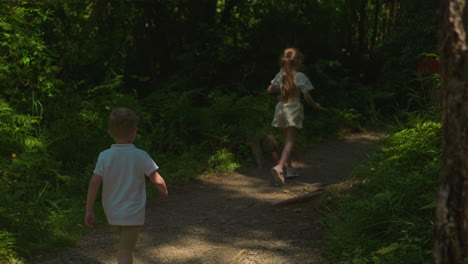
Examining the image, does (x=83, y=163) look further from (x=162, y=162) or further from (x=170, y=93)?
(x=170, y=93)

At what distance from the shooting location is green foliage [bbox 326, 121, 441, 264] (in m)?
4.41

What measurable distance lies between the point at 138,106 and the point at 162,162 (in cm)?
134

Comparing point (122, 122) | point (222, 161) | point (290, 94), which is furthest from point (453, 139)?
point (222, 161)

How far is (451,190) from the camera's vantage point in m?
3.29

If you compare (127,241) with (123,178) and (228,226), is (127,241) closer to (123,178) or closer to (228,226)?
(123,178)

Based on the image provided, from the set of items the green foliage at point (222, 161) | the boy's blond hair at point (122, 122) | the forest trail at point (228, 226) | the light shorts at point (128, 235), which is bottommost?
the forest trail at point (228, 226)

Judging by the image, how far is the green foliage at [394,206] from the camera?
441cm

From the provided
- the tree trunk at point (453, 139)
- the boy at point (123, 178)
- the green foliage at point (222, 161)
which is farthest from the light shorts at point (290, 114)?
the tree trunk at point (453, 139)

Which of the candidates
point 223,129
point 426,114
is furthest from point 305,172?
point 426,114

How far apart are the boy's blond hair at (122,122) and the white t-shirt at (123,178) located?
106 millimetres

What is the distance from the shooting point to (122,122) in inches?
160

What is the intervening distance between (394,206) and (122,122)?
2456mm

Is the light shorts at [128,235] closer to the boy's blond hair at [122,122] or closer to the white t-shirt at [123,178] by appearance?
the white t-shirt at [123,178]

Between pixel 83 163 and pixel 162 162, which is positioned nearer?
pixel 83 163
